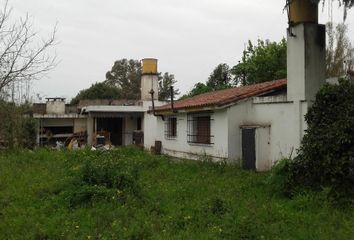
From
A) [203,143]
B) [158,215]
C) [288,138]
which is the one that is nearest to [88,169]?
[158,215]

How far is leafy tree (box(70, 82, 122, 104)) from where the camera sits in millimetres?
48125

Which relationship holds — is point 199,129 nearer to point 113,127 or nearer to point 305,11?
point 305,11

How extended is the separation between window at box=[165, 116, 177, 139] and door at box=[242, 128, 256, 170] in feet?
19.4

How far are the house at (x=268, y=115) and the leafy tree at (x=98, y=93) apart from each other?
32683 millimetres

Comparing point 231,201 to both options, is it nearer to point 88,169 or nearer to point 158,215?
point 158,215

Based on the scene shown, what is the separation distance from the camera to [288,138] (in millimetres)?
12328

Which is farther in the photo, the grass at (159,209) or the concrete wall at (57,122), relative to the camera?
the concrete wall at (57,122)

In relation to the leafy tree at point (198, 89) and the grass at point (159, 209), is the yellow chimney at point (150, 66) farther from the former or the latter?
the grass at point (159, 209)

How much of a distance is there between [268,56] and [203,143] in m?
17.3

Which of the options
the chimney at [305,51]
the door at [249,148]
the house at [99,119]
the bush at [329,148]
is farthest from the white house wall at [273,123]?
the house at [99,119]

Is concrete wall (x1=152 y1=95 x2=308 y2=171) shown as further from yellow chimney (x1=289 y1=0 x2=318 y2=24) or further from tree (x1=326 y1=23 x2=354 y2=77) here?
tree (x1=326 y1=23 x2=354 y2=77)

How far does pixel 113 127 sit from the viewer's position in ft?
105

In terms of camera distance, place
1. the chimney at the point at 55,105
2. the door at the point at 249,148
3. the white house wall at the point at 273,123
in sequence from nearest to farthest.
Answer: the white house wall at the point at 273,123
the door at the point at 249,148
the chimney at the point at 55,105

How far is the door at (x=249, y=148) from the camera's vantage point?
1313 cm
